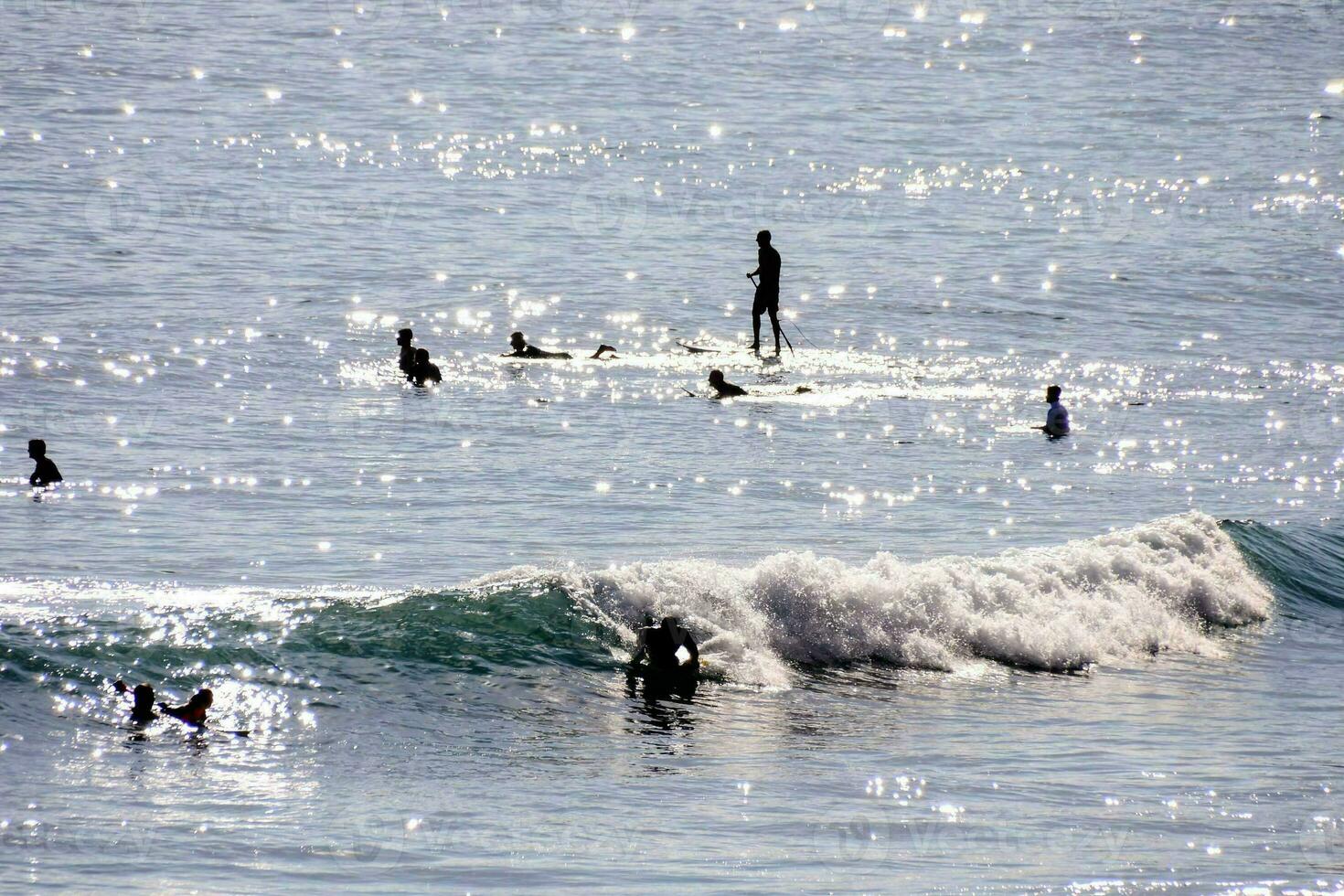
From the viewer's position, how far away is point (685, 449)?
2266 centimetres

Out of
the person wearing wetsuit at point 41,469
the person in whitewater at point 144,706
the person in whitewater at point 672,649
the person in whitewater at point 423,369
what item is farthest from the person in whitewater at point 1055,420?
the person in whitewater at point 144,706

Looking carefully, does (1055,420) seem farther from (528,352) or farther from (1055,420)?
(528,352)

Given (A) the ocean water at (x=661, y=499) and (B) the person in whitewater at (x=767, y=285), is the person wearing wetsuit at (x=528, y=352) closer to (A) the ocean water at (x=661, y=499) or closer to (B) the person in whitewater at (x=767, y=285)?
(A) the ocean water at (x=661, y=499)

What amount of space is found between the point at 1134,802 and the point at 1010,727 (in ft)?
6.43

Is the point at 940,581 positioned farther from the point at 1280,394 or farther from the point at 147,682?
the point at 1280,394

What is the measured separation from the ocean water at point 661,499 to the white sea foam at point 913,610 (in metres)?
0.05

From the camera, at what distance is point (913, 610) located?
618 inches

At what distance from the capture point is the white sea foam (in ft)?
49.7

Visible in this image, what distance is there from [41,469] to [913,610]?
10.0 metres

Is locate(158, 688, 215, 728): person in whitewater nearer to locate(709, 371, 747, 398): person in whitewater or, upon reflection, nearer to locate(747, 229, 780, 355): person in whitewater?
locate(709, 371, 747, 398): person in whitewater

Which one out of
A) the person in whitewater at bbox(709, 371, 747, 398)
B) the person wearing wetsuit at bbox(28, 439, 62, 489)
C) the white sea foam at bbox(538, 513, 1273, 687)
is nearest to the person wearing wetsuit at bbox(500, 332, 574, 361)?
the person in whitewater at bbox(709, 371, 747, 398)

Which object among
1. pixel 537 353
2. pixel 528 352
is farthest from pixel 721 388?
pixel 528 352

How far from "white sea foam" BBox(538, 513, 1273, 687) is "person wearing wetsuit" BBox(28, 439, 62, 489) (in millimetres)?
7266

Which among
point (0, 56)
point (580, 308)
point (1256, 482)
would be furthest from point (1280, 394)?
point (0, 56)
